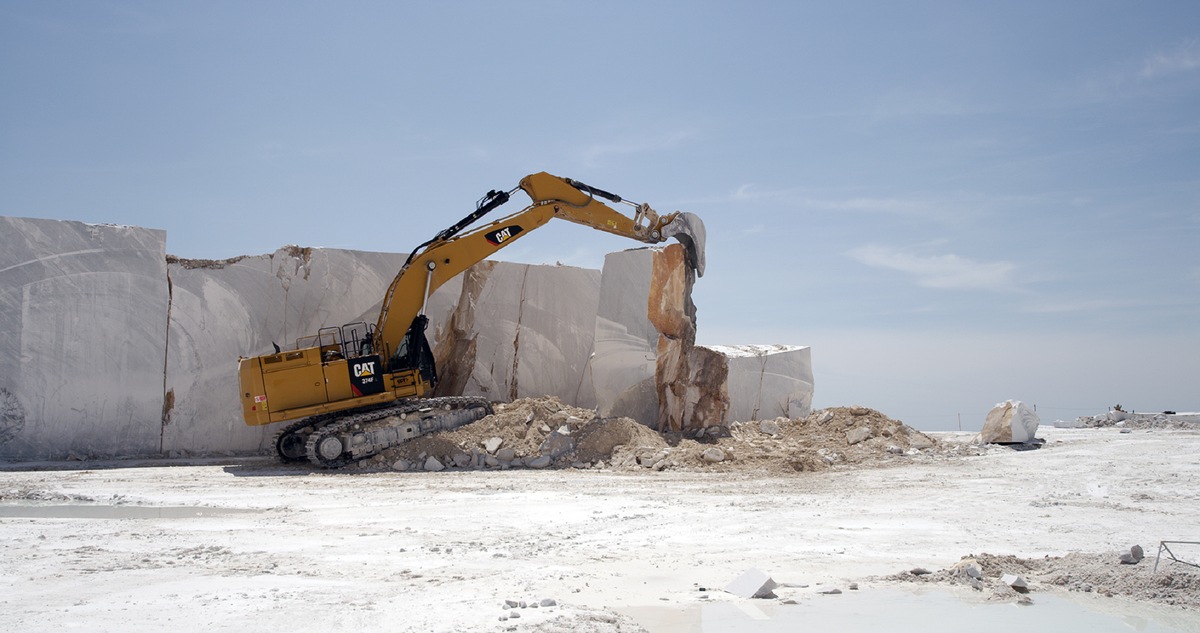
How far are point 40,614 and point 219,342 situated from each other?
1048 centimetres

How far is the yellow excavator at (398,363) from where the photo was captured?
1245cm

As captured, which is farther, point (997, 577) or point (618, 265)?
point (618, 265)

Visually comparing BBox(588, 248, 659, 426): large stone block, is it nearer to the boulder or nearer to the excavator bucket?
the excavator bucket

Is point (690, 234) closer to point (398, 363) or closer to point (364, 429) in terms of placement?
point (398, 363)

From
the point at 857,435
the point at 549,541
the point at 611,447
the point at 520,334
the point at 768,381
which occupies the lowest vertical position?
the point at 549,541

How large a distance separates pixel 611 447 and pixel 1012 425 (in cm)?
657

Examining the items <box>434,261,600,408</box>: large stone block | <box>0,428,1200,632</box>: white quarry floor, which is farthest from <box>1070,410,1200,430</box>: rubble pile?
<box>434,261,600,408</box>: large stone block

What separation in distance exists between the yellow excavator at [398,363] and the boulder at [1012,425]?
5.37m

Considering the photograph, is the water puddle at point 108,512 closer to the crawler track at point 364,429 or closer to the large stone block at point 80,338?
the crawler track at point 364,429

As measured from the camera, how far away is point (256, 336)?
14.7 m

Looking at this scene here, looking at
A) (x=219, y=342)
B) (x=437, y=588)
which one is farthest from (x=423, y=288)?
(x=437, y=588)

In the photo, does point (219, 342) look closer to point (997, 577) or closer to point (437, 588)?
point (437, 588)

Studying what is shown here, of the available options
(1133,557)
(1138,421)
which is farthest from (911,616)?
(1138,421)

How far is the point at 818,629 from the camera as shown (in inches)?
174
